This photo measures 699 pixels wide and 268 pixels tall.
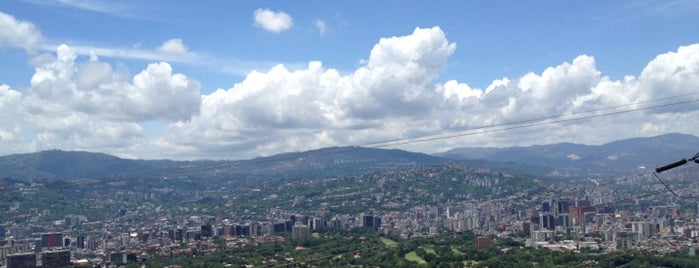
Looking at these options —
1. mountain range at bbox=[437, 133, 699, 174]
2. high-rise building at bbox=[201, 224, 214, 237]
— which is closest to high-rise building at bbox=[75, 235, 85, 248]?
high-rise building at bbox=[201, 224, 214, 237]

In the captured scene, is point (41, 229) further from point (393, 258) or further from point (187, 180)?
point (187, 180)

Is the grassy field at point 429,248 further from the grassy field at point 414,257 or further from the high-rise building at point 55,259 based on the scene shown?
the high-rise building at point 55,259

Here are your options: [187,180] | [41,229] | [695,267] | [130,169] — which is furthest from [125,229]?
[130,169]

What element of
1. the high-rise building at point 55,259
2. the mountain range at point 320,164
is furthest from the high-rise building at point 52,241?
the mountain range at point 320,164

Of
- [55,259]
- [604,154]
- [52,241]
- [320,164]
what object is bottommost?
[52,241]

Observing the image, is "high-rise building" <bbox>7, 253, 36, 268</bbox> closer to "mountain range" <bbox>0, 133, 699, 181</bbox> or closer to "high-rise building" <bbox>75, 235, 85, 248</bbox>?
"high-rise building" <bbox>75, 235, 85, 248</bbox>

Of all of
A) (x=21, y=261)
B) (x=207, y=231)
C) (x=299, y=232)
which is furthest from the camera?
(x=207, y=231)

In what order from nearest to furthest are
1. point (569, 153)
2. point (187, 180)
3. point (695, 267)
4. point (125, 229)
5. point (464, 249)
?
1. point (695, 267)
2. point (464, 249)
3. point (125, 229)
4. point (187, 180)
5. point (569, 153)

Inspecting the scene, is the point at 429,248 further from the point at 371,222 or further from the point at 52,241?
the point at 52,241

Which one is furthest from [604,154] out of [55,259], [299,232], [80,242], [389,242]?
[55,259]

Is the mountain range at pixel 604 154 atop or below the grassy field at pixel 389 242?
atop

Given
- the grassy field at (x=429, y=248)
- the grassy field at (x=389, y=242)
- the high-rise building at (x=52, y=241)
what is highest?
the high-rise building at (x=52, y=241)
